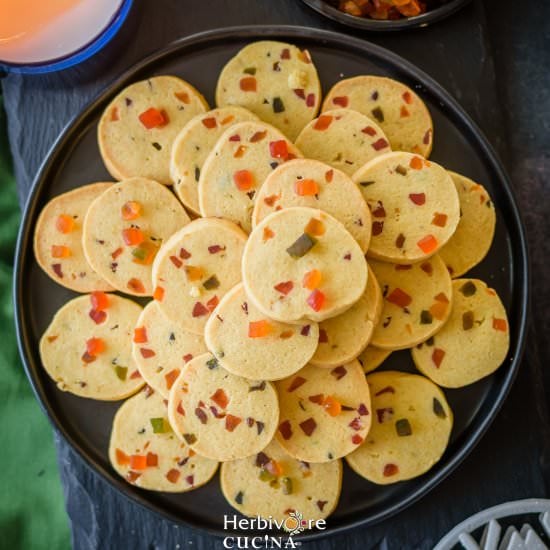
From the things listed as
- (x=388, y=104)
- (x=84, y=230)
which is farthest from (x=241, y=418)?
(x=388, y=104)

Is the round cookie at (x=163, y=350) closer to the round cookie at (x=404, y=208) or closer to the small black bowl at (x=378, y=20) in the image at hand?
the round cookie at (x=404, y=208)

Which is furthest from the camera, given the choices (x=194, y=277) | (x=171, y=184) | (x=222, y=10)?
(x=222, y=10)

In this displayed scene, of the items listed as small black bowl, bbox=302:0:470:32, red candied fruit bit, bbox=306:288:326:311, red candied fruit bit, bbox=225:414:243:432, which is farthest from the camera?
small black bowl, bbox=302:0:470:32

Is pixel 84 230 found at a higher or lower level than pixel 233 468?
higher

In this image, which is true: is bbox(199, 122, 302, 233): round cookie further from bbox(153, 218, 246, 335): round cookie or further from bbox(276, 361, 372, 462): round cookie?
bbox(276, 361, 372, 462): round cookie

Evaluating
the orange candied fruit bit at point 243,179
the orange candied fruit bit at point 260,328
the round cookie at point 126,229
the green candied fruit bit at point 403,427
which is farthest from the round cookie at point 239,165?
the green candied fruit bit at point 403,427

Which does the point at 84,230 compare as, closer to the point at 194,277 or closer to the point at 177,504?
the point at 194,277

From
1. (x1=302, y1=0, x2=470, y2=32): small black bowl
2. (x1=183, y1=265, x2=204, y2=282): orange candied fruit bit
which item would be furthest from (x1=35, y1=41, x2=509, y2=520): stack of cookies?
(x1=302, y1=0, x2=470, y2=32): small black bowl
